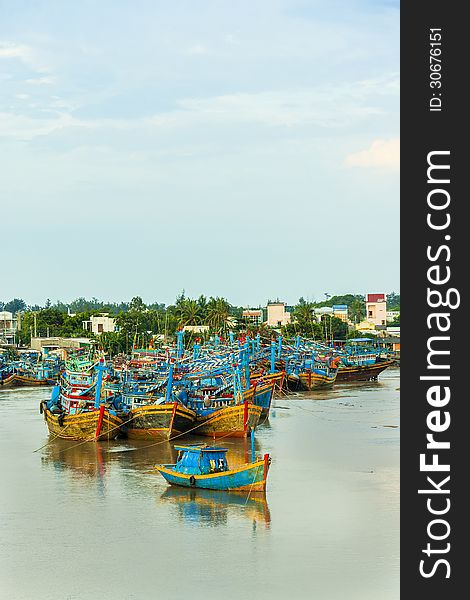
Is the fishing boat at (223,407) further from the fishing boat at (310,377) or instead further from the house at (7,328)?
the house at (7,328)

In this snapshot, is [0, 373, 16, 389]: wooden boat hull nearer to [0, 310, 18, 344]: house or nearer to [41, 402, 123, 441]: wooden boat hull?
[41, 402, 123, 441]: wooden boat hull

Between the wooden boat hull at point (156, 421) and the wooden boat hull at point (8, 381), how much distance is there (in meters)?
33.8

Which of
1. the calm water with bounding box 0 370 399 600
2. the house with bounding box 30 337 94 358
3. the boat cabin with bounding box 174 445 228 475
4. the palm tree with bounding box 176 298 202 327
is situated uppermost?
the palm tree with bounding box 176 298 202 327

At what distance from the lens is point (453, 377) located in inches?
432

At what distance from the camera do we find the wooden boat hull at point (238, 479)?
2369 centimetres

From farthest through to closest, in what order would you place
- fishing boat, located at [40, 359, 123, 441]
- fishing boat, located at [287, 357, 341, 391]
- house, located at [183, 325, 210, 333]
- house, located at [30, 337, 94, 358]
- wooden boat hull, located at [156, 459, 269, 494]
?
house, located at [183, 325, 210, 333], house, located at [30, 337, 94, 358], fishing boat, located at [287, 357, 341, 391], fishing boat, located at [40, 359, 123, 441], wooden boat hull, located at [156, 459, 269, 494]

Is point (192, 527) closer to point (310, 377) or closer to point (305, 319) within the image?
point (310, 377)

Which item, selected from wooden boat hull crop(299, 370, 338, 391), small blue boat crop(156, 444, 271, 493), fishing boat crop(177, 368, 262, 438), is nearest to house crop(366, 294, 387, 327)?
wooden boat hull crop(299, 370, 338, 391)

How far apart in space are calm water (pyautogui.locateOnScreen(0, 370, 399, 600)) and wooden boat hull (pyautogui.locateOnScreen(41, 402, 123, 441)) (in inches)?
27.2

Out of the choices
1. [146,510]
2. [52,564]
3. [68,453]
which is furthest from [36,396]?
[52,564]

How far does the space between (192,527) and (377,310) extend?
10554 centimetres

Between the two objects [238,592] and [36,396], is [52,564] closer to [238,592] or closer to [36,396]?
[238,592]

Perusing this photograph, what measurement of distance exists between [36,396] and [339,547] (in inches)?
1586

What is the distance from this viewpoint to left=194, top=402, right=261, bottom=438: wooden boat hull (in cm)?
3450
